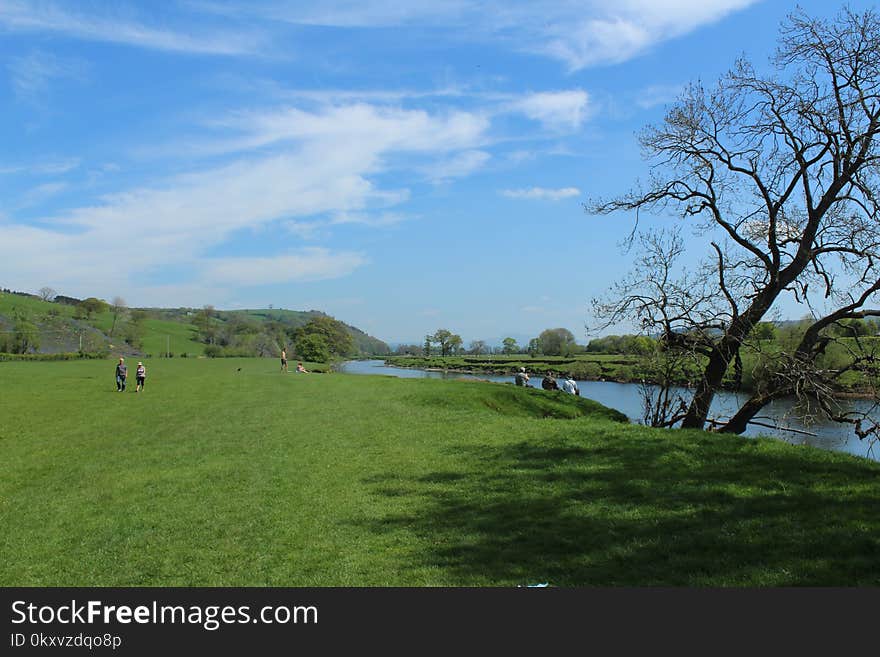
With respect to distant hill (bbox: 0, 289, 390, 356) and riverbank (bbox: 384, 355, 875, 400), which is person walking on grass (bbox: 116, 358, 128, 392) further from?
distant hill (bbox: 0, 289, 390, 356)

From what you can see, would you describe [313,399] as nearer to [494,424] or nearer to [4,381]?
[494,424]

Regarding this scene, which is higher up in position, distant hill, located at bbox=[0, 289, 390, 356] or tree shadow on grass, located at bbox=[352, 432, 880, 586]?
distant hill, located at bbox=[0, 289, 390, 356]

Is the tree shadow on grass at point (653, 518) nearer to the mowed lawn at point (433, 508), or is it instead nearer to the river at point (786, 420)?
the mowed lawn at point (433, 508)

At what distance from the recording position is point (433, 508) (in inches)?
404

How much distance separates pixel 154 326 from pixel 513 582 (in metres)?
152

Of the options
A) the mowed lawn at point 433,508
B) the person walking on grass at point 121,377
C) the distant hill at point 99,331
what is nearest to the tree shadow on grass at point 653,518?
the mowed lawn at point 433,508

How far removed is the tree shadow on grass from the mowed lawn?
1.4 inches

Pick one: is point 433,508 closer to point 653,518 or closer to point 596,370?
point 653,518

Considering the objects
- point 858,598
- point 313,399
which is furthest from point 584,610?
point 313,399

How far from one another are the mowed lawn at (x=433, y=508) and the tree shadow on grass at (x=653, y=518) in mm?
35

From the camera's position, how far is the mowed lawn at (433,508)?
7.13 metres

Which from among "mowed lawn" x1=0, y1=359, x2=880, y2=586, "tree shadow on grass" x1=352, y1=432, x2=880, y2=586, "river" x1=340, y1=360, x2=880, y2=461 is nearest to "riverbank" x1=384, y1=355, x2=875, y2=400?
"river" x1=340, y1=360, x2=880, y2=461

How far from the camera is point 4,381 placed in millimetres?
35844

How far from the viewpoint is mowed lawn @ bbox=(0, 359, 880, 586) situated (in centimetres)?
713
